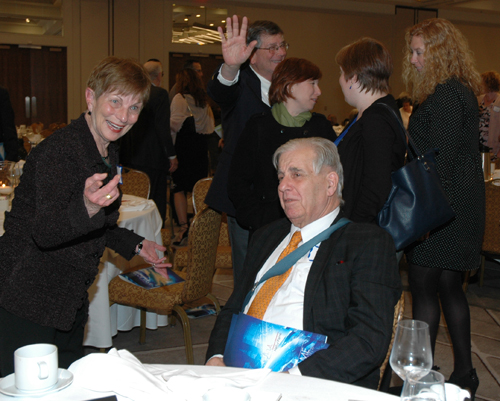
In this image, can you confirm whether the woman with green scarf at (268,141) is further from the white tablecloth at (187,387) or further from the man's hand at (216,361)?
the white tablecloth at (187,387)

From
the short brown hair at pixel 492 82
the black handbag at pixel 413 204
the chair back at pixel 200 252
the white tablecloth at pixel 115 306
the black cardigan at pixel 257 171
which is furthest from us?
the short brown hair at pixel 492 82

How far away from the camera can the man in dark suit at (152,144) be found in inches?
205

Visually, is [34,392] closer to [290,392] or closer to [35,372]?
[35,372]

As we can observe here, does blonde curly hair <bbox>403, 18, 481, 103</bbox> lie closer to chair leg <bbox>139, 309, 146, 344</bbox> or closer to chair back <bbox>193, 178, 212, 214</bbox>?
chair back <bbox>193, 178, 212, 214</bbox>

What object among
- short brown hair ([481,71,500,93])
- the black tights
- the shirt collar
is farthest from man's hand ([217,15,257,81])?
short brown hair ([481,71,500,93])

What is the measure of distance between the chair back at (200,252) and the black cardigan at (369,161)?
0.83 m

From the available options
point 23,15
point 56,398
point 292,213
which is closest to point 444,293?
point 292,213

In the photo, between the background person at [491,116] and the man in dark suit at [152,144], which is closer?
the man in dark suit at [152,144]

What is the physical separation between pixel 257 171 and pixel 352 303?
103 centimetres

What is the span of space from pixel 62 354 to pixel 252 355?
2.43ft

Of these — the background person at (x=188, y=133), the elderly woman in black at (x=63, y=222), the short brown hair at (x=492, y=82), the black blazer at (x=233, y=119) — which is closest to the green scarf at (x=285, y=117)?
the black blazer at (x=233, y=119)

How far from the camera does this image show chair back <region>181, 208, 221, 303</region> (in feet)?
8.55

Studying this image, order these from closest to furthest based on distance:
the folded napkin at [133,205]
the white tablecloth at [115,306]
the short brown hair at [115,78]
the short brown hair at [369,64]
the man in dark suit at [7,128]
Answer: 1. the short brown hair at [115,78]
2. the short brown hair at [369,64]
3. the white tablecloth at [115,306]
4. the folded napkin at [133,205]
5. the man in dark suit at [7,128]

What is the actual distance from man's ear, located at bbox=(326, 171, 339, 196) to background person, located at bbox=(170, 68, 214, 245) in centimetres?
417
